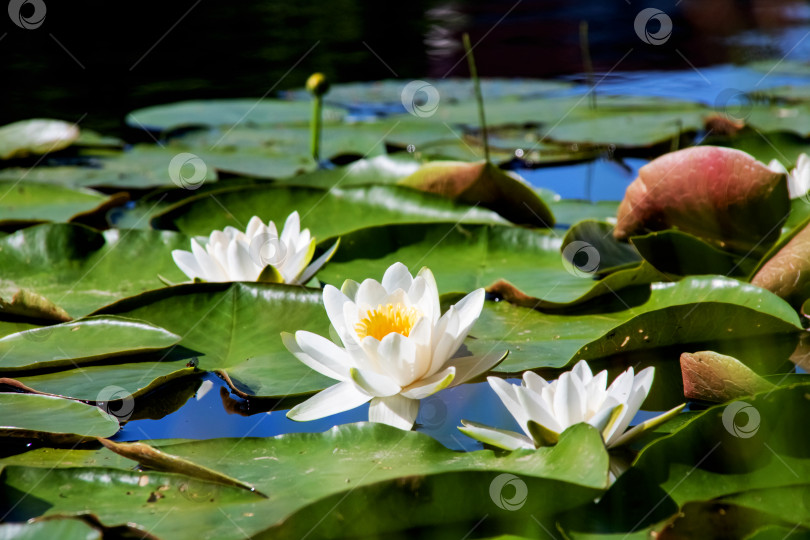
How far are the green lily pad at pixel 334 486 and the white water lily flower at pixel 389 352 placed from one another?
0.10 m

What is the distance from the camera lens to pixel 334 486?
3.22 feet

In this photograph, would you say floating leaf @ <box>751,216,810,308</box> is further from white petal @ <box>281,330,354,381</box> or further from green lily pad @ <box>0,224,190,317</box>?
green lily pad @ <box>0,224,190,317</box>

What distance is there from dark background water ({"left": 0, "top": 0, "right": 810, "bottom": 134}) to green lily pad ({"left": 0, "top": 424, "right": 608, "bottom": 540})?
2772 millimetres

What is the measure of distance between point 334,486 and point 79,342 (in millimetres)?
666

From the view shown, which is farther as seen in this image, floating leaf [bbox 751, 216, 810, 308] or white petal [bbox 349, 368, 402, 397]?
floating leaf [bbox 751, 216, 810, 308]

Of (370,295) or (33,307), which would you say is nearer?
(370,295)

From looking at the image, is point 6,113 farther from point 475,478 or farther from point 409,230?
point 475,478

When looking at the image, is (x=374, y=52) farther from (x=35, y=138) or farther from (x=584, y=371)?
(x=584, y=371)

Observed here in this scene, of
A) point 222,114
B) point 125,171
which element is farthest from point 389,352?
point 222,114

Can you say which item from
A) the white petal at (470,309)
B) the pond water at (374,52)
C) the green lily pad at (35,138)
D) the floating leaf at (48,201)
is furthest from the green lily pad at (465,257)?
the green lily pad at (35,138)

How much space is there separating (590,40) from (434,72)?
1783mm

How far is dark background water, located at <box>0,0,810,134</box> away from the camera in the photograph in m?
4.48

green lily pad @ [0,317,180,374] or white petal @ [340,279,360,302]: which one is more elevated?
white petal @ [340,279,360,302]

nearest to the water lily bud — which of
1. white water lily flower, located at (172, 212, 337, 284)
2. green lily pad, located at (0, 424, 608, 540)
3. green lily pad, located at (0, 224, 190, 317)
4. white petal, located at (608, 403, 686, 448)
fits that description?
green lily pad, located at (0, 224, 190, 317)
